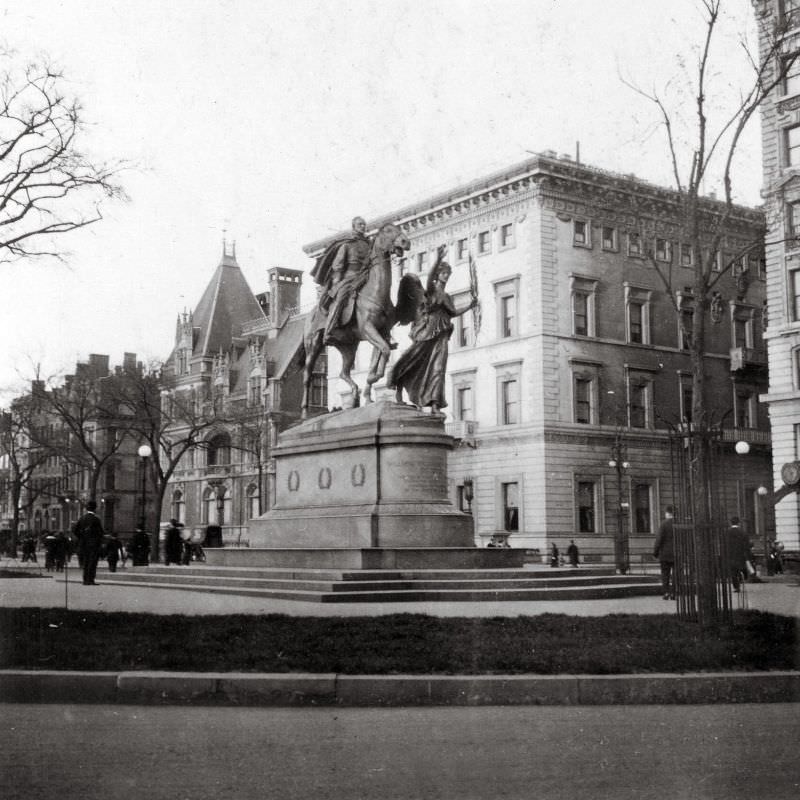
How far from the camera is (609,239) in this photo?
55344 millimetres

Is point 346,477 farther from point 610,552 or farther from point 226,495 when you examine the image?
point 226,495

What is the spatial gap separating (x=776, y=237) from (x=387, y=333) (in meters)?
27.4

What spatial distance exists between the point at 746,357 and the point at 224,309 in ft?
162

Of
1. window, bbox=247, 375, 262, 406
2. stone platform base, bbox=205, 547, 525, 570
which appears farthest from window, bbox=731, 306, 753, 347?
stone platform base, bbox=205, 547, 525, 570

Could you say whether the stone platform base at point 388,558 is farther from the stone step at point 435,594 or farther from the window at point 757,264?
the window at point 757,264

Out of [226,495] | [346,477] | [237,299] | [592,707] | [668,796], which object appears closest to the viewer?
[668,796]

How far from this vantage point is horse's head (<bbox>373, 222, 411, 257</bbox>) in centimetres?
2133

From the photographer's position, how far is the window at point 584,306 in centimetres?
5353

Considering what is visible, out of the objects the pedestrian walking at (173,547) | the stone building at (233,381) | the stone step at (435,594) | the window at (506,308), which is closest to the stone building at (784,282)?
the window at (506,308)

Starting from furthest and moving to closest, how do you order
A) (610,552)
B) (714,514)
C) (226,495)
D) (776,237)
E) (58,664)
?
(226,495)
(610,552)
(776,237)
(714,514)
(58,664)

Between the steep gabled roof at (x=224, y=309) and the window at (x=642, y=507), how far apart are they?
45048mm

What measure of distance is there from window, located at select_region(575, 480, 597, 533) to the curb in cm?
4271

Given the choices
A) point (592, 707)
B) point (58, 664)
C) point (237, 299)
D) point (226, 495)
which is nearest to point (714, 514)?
point (592, 707)

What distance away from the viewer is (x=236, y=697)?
904 centimetres
